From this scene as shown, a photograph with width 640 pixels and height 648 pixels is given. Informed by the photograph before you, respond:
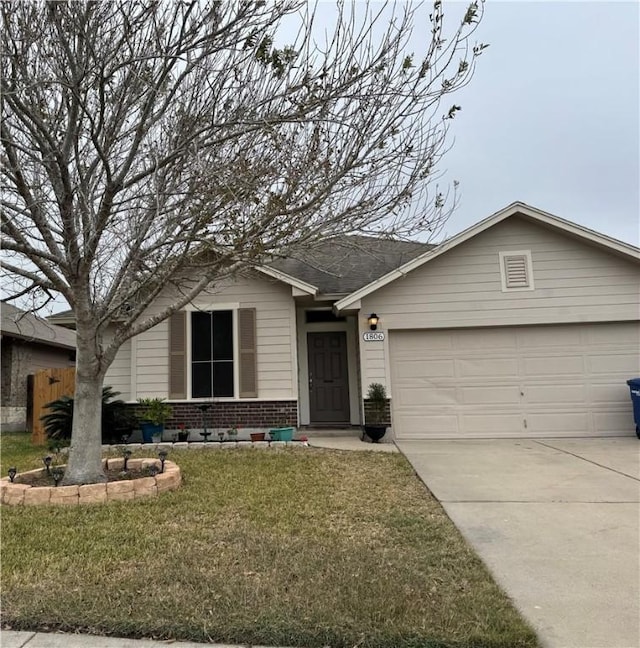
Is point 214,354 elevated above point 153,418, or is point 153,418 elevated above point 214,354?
point 214,354

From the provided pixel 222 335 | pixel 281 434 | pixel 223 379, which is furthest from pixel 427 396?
pixel 222 335

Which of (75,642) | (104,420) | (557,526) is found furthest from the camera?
(104,420)

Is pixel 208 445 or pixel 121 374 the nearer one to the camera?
pixel 208 445

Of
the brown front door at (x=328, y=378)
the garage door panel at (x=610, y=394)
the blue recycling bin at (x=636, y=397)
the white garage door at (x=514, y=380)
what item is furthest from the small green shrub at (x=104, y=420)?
the blue recycling bin at (x=636, y=397)

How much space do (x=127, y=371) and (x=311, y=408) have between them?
13.2 ft

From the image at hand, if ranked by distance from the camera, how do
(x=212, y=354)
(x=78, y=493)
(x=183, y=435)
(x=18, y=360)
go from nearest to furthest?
1. (x=78, y=493)
2. (x=183, y=435)
3. (x=212, y=354)
4. (x=18, y=360)

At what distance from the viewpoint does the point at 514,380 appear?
33.4 feet

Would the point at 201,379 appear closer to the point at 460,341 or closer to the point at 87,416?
the point at 87,416

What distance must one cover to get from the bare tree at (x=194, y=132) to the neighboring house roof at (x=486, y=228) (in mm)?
3713

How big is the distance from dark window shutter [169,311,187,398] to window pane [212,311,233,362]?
2.00 feet

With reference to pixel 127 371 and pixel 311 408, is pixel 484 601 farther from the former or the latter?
pixel 127 371

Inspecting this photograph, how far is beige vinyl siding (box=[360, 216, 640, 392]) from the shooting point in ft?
32.9

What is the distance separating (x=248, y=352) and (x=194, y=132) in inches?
218

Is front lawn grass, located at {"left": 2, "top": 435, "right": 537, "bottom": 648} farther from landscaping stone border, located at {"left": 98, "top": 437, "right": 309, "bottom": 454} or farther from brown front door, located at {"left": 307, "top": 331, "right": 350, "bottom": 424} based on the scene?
brown front door, located at {"left": 307, "top": 331, "right": 350, "bottom": 424}
